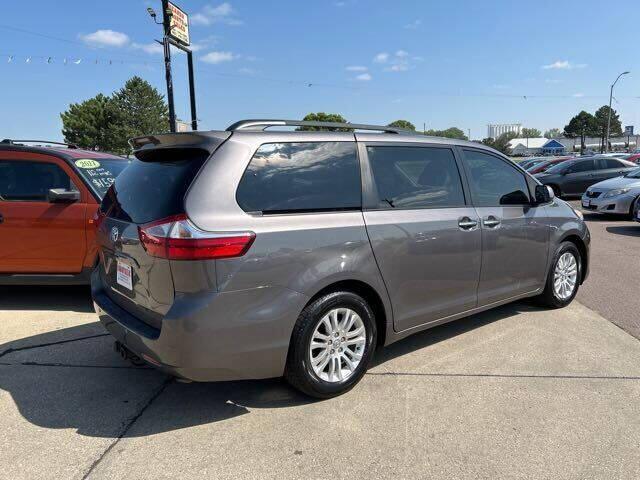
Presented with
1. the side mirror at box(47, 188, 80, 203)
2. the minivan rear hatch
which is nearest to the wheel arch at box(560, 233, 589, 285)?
the minivan rear hatch

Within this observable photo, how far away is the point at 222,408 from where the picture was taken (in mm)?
3201

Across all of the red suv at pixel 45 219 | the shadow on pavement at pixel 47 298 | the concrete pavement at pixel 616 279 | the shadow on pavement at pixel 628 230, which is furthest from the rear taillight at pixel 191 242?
the shadow on pavement at pixel 628 230

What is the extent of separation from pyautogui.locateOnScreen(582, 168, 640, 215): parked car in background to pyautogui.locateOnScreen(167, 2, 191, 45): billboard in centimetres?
1297

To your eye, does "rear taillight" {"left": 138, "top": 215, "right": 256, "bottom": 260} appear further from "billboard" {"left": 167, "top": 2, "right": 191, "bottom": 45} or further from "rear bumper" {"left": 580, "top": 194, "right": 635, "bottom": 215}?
"billboard" {"left": 167, "top": 2, "right": 191, "bottom": 45}

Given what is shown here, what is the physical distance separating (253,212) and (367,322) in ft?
3.73

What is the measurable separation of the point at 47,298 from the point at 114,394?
2.92 meters

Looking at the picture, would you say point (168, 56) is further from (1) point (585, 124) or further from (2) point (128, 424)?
(1) point (585, 124)

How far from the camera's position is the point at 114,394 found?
3.38m

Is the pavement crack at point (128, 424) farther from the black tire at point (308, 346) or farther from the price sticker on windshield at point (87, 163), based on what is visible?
the price sticker on windshield at point (87, 163)

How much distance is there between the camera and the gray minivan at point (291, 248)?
2.72 m

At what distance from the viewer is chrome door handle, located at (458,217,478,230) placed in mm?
3863

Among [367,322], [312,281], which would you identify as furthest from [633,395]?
[312,281]

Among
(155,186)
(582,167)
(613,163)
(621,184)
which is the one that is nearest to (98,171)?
(155,186)

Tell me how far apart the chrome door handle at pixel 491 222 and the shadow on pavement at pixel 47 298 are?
4039 millimetres
